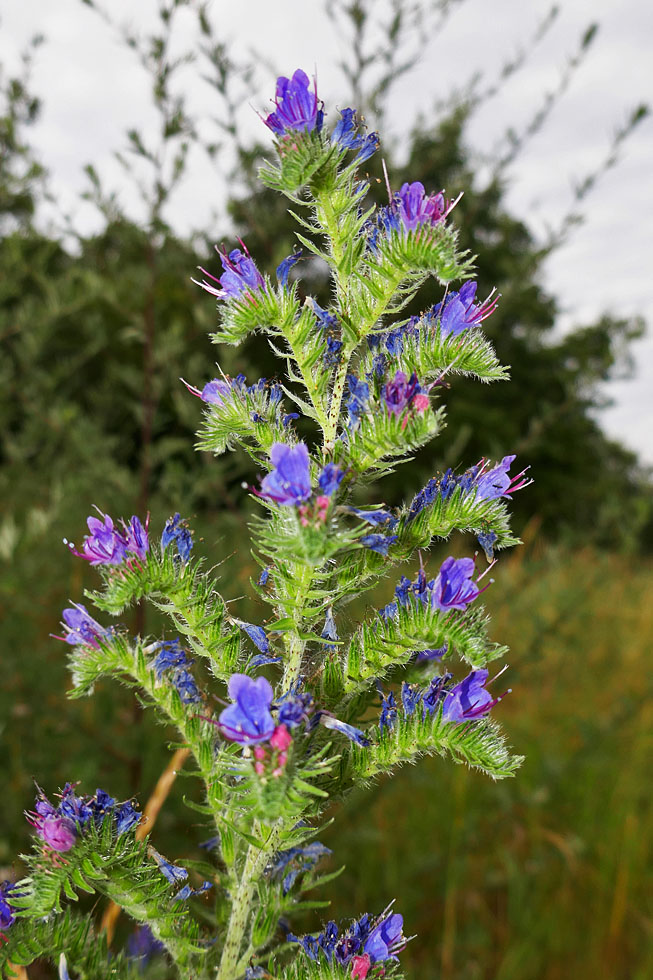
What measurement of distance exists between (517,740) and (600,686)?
2.23 m

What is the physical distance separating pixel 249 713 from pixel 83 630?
0.43 meters

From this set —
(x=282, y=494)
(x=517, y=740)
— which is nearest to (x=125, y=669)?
(x=282, y=494)

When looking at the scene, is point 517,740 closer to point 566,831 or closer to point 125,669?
point 566,831

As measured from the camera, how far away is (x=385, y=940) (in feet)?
3.99

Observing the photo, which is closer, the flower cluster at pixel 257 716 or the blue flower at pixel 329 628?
the flower cluster at pixel 257 716

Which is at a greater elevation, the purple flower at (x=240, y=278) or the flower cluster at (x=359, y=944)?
the purple flower at (x=240, y=278)

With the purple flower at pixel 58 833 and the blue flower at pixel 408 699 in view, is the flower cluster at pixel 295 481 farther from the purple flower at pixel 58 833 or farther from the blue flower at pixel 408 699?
the purple flower at pixel 58 833

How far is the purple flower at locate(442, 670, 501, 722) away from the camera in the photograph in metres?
1.18

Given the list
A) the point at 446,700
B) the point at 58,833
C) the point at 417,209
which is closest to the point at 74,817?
the point at 58,833

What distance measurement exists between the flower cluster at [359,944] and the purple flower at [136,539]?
0.70m

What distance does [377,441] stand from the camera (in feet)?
3.65

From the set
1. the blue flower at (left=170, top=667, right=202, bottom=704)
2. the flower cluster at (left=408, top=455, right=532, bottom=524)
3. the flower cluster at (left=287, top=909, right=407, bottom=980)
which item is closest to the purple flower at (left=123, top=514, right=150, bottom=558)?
the blue flower at (left=170, top=667, right=202, bottom=704)

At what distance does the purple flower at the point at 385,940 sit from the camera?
46.6 inches

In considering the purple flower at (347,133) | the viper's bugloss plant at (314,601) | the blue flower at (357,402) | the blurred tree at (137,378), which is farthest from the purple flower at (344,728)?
the blurred tree at (137,378)
